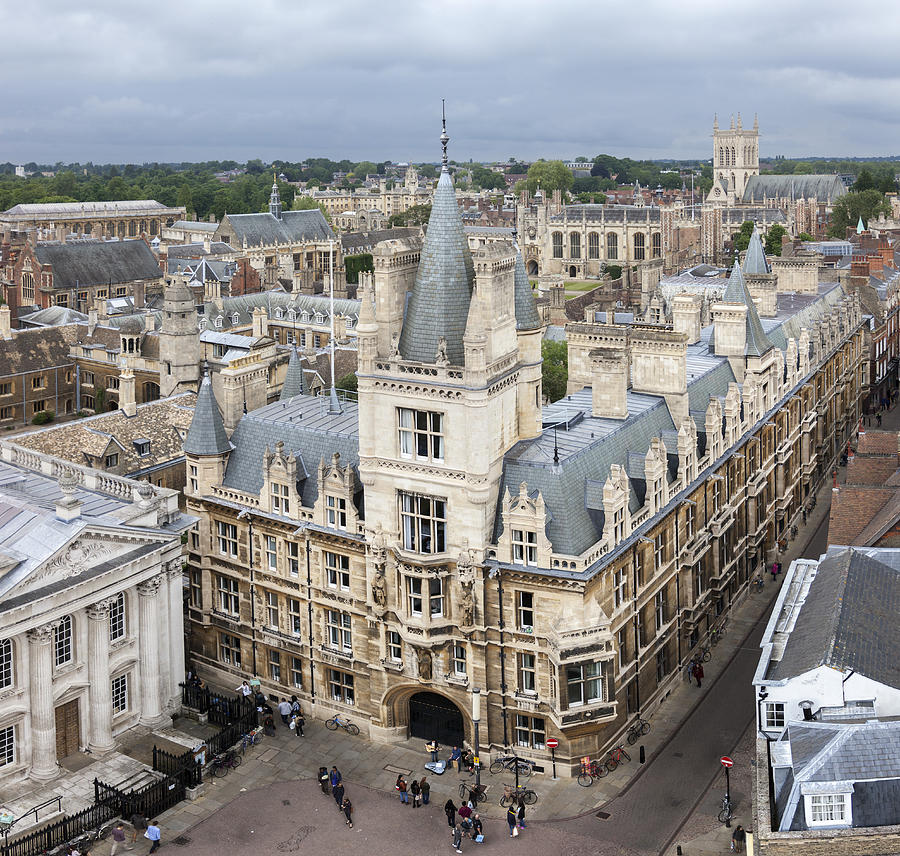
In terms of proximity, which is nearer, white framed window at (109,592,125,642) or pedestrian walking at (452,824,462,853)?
pedestrian walking at (452,824,462,853)

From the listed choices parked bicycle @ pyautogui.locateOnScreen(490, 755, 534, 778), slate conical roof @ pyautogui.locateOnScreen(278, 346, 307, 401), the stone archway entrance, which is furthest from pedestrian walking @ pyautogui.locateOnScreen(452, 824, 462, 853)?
slate conical roof @ pyautogui.locateOnScreen(278, 346, 307, 401)

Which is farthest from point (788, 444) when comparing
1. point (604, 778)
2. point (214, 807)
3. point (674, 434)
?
point (214, 807)

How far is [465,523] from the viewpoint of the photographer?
180ft

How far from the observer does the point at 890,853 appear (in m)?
36.2

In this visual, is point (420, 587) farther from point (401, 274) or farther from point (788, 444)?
point (788, 444)

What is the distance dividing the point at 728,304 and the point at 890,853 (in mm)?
48700

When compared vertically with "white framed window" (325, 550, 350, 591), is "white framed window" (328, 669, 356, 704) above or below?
below

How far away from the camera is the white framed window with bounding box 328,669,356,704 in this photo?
61500 mm

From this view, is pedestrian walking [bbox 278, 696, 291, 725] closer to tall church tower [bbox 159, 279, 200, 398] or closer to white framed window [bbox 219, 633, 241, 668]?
white framed window [bbox 219, 633, 241, 668]

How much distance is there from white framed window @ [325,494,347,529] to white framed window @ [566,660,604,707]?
13.6 meters

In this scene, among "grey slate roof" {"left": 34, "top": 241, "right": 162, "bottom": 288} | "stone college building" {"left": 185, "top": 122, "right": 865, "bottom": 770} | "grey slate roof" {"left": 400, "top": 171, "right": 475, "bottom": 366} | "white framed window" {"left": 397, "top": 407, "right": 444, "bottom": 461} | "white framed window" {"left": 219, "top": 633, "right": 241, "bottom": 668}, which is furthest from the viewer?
"grey slate roof" {"left": 34, "top": 241, "right": 162, "bottom": 288}

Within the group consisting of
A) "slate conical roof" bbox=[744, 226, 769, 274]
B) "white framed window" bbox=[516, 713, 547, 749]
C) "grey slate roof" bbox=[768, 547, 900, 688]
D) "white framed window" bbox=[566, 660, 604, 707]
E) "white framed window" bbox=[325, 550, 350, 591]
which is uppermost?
"slate conical roof" bbox=[744, 226, 769, 274]

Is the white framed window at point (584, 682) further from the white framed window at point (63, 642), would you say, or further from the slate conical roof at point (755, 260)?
the slate conical roof at point (755, 260)

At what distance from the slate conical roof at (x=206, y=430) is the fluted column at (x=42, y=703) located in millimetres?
14381
